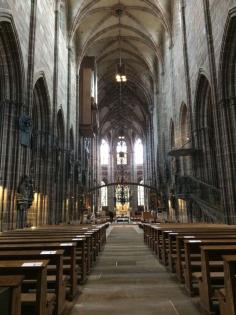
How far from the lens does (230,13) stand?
12.0 metres

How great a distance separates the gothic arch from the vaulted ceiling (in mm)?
9408

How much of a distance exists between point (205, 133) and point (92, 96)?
14.3 meters

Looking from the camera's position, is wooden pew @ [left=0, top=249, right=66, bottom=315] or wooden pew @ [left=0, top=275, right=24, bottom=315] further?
wooden pew @ [left=0, top=249, right=66, bottom=315]

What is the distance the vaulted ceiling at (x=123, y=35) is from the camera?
24.5 meters

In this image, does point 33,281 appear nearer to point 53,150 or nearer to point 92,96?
point 53,150

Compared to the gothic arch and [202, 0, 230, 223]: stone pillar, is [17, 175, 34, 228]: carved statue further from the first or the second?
the gothic arch

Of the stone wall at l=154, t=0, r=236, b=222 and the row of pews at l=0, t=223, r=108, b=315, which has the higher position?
the stone wall at l=154, t=0, r=236, b=222

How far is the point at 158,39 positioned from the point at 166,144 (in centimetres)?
1015

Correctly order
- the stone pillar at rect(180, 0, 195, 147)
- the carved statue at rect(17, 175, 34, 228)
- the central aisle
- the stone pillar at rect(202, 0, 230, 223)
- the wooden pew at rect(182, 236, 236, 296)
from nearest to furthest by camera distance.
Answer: the central aisle → the wooden pew at rect(182, 236, 236, 296) → the carved statue at rect(17, 175, 34, 228) → the stone pillar at rect(202, 0, 230, 223) → the stone pillar at rect(180, 0, 195, 147)

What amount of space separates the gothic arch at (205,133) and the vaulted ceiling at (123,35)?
9408mm

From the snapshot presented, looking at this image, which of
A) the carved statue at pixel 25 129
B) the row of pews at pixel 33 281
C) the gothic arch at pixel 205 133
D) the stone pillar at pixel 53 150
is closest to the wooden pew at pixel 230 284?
the row of pews at pixel 33 281

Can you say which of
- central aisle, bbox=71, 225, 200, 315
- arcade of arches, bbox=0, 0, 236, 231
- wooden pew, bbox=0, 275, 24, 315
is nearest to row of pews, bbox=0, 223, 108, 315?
wooden pew, bbox=0, 275, 24, 315

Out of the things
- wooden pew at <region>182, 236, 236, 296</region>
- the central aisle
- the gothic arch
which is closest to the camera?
the central aisle

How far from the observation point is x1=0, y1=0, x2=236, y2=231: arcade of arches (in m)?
12.6
